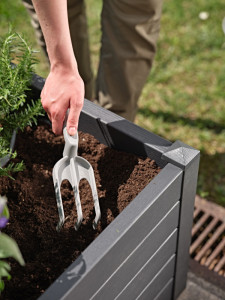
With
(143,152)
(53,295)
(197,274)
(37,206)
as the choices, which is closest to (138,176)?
(143,152)

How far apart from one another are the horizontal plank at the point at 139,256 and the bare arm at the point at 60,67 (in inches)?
16.9

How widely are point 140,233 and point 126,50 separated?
1.26 meters

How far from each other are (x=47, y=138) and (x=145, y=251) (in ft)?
2.01

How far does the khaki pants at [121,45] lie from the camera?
2.34m

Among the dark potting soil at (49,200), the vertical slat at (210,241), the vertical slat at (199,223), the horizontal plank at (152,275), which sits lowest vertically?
the vertical slat at (210,241)

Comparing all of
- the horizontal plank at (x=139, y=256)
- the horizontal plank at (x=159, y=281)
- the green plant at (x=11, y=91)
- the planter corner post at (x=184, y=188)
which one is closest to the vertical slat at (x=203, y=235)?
the planter corner post at (x=184, y=188)

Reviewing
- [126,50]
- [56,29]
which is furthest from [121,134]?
[126,50]

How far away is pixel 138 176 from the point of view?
5.48 ft

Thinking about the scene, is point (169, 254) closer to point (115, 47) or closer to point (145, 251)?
point (145, 251)

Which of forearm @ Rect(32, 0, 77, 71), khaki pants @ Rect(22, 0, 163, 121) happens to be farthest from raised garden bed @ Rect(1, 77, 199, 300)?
khaki pants @ Rect(22, 0, 163, 121)

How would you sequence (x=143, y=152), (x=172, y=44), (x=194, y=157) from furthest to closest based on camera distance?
(x=172, y=44) < (x=143, y=152) < (x=194, y=157)

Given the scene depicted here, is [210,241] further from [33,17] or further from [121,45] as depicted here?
[33,17]

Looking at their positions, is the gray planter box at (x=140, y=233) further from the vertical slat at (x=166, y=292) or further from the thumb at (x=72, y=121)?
the thumb at (x=72, y=121)

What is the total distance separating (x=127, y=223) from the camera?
1.40 m
